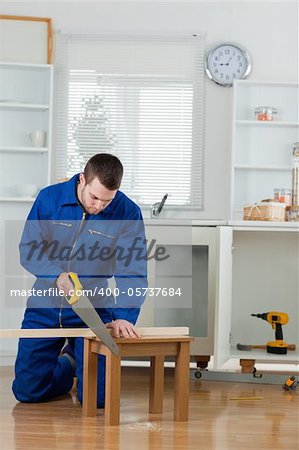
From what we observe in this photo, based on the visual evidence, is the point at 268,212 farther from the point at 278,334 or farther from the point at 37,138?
the point at 37,138

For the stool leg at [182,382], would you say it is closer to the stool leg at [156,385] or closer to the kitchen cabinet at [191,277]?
the stool leg at [156,385]

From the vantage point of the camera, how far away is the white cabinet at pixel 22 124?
5605 mm

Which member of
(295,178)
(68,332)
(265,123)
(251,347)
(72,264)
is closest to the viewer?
(68,332)

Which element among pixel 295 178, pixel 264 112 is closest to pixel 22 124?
pixel 264 112

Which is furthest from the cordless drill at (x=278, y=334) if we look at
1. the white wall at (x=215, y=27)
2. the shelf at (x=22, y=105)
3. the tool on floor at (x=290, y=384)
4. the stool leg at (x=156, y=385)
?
the shelf at (x=22, y=105)

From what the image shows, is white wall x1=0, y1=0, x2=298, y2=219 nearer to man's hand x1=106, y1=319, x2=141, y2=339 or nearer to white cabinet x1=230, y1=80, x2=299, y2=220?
white cabinet x1=230, y1=80, x2=299, y2=220

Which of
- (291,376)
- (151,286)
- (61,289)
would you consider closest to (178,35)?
(151,286)

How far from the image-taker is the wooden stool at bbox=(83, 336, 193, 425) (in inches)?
123

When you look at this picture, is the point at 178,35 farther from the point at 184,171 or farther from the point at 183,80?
the point at 184,171

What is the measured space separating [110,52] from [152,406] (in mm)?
2986

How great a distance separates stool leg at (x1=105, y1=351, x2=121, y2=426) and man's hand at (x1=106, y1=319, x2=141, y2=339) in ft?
0.48

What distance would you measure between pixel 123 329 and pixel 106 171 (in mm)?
625

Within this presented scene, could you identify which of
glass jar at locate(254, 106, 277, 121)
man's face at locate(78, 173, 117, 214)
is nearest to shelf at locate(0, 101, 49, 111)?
glass jar at locate(254, 106, 277, 121)

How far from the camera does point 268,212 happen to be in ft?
15.3
